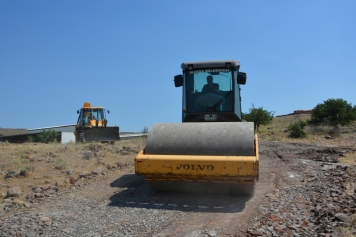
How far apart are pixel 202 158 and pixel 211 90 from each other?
266 cm

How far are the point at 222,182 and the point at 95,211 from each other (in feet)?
7.06

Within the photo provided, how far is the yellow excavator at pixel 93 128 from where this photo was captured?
22.2 meters

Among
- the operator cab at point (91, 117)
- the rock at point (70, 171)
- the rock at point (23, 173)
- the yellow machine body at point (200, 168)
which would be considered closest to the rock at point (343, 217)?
the yellow machine body at point (200, 168)

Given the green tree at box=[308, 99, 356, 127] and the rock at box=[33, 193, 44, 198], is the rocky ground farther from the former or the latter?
the green tree at box=[308, 99, 356, 127]

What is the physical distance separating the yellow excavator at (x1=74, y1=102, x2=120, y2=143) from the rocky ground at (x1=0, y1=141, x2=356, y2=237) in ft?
41.5

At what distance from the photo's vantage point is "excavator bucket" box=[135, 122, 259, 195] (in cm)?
652

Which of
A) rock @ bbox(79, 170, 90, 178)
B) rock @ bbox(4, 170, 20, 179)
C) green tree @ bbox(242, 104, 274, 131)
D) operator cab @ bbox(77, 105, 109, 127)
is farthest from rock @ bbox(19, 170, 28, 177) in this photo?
green tree @ bbox(242, 104, 274, 131)

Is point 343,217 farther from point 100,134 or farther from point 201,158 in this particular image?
point 100,134

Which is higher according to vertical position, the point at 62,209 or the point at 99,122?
the point at 99,122

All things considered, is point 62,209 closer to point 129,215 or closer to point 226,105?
point 129,215

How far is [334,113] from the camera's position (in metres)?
37.9

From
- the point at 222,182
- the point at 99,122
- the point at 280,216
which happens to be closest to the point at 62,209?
the point at 222,182

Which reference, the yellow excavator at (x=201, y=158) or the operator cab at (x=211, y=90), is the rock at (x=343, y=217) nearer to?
the yellow excavator at (x=201, y=158)

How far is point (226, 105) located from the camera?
8805 millimetres
